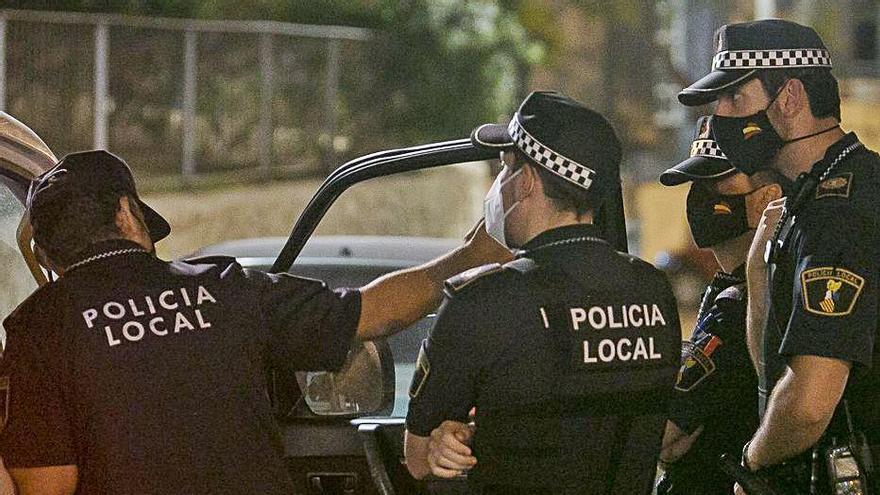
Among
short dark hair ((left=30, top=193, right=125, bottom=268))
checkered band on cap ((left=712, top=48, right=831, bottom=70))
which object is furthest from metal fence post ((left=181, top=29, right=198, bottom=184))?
short dark hair ((left=30, top=193, right=125, bottom=268))

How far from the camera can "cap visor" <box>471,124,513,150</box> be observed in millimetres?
3348

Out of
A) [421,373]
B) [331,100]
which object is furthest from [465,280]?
[331,100]

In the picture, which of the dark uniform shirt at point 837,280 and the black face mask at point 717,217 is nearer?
the dark uniform shirt at point 837,280

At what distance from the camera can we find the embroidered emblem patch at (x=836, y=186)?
3523mm

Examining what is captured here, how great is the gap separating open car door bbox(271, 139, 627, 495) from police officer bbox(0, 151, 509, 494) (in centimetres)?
65

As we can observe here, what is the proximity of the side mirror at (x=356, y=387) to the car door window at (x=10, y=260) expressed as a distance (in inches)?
27.7

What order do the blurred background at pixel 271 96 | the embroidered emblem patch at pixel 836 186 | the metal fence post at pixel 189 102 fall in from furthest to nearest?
1. the metal fence post at pixel 189 102
2. the blurred background at pixel 271 96
3. the embroidered emblem patch at pixel 836 186

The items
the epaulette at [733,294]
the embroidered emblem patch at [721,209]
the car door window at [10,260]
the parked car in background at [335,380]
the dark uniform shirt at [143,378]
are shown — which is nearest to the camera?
the dark uniform shirt at [143,378]

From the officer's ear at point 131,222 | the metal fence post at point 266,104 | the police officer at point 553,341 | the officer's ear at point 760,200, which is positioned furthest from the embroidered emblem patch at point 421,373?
the metal fence post at point 266,104

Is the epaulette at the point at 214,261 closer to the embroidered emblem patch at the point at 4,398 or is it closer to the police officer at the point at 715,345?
the embroidered emblem patch at the point at 4,398

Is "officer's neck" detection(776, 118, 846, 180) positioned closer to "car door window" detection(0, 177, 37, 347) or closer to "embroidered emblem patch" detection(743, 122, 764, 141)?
"embroidered emblem patch" detection(743, 122, 764, 141)

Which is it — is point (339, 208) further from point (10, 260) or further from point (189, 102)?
point (10, 260)

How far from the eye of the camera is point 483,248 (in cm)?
370

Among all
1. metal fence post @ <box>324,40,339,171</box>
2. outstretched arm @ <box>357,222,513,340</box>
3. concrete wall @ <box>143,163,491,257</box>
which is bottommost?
concrete wall @ <box>143,163,491,257</box>
